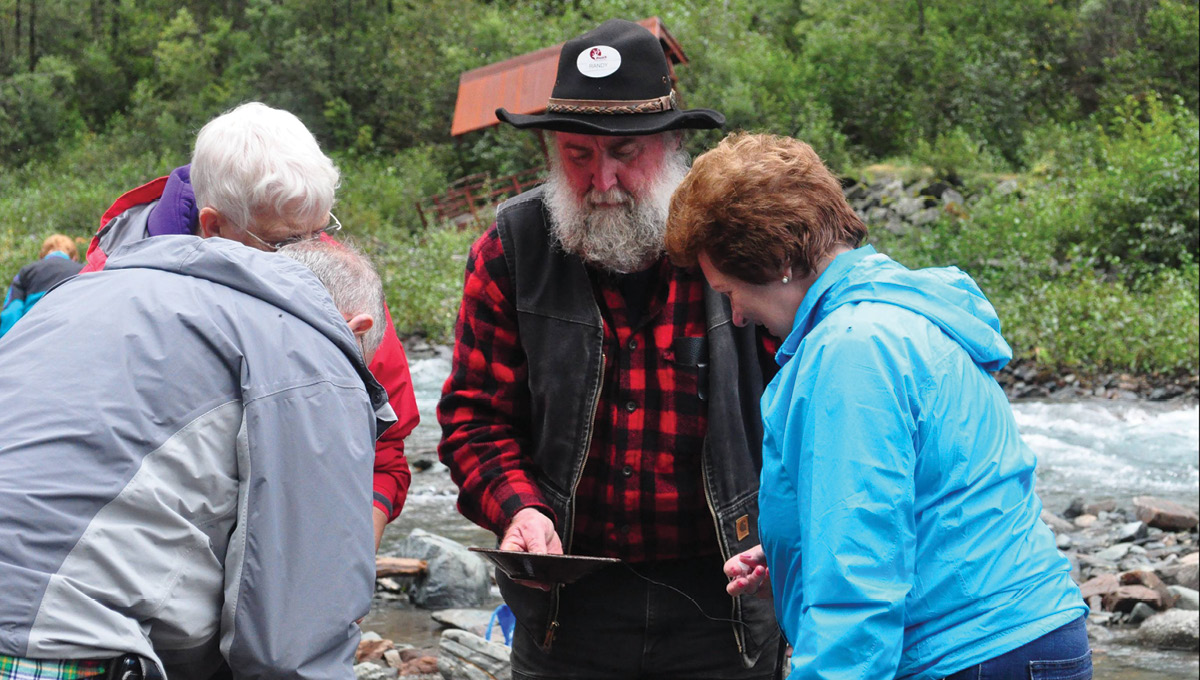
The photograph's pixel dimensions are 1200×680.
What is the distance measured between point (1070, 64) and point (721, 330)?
29137 millimetres

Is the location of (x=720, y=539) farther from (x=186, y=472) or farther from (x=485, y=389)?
(x=186, y=472)

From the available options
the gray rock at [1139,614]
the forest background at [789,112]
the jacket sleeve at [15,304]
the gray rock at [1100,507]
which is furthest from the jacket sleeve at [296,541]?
the gray rock at [1100,507]

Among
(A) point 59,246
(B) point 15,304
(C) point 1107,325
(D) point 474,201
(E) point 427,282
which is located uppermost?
(A) point 59,246

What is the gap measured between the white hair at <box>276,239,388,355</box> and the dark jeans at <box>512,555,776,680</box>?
33.4 inches

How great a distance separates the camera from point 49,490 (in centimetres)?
157

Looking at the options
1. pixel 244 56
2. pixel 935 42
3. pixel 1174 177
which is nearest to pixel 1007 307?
pixel 1174 177

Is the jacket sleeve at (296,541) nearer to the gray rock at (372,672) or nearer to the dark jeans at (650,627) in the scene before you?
the dark jeans at (650,627)

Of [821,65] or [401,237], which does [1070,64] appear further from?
[401,237]

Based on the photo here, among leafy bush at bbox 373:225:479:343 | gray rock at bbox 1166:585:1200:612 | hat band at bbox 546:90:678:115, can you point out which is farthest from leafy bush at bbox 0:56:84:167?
hat band at bbox 546:90:678:115

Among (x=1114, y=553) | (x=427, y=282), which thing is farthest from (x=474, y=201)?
(x=1114, y=553)

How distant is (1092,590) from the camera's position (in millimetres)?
6812

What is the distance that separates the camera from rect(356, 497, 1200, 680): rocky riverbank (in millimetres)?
5043

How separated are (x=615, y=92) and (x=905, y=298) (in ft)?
3.60

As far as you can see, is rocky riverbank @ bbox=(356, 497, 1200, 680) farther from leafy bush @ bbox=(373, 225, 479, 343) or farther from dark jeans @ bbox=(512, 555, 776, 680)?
leafy bush @ bbox=(373, 225, 479, 343)
